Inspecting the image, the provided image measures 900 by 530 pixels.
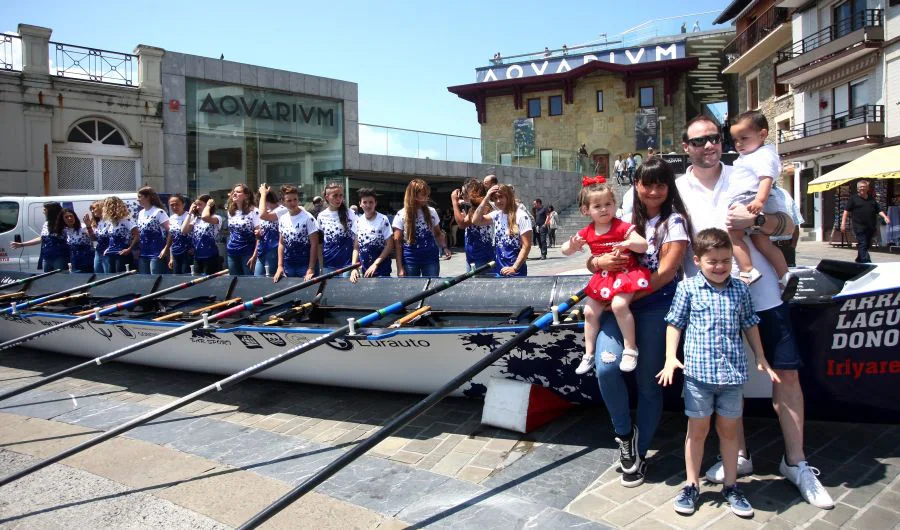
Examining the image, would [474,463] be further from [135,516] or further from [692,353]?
[135,516]

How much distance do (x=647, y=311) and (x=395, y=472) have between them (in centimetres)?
174

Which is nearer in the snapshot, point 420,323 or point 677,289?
point 677,289

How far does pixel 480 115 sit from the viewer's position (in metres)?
41.6

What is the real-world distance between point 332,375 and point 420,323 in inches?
35.7

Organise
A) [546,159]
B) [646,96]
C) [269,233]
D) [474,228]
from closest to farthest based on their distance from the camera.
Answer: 1. [474,228]
2. [269,233]
3. [546,159]
4. [646,96]

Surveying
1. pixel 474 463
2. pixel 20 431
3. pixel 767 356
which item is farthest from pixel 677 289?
pixel 20 431

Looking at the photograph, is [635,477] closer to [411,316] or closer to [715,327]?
[715,327]

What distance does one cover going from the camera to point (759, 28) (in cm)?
2752

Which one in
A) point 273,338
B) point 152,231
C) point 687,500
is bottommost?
point 687,500

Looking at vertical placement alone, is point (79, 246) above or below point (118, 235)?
below

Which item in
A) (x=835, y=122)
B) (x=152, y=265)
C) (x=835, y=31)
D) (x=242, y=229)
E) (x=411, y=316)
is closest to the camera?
(x=411, y=316)

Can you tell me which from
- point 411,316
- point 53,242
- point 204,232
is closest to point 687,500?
point 411,316

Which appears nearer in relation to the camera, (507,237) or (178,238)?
(507,237)

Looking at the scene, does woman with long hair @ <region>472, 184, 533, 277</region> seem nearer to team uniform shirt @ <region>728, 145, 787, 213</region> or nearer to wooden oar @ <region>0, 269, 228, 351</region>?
team uniform shirt @ <region>728, 145, 787, 213</region>
